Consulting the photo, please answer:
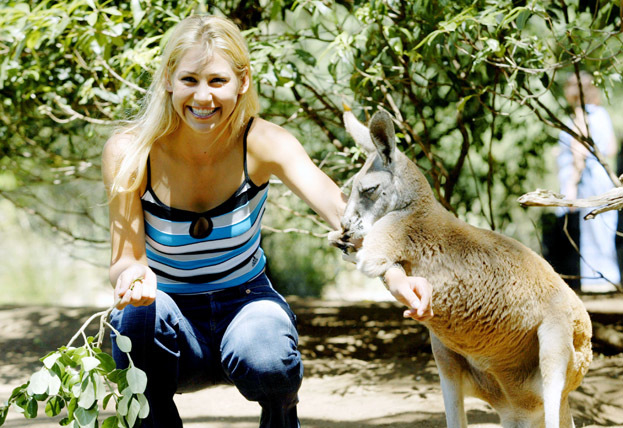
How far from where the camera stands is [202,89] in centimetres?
272

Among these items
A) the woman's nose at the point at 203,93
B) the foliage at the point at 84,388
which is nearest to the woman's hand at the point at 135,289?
the foliage at the point at 84,388

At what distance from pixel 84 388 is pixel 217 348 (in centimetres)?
66

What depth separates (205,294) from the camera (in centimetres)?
286

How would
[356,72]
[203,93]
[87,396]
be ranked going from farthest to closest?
[356,72]
[203,93]
[87,396]

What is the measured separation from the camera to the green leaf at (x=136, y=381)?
2.24 m

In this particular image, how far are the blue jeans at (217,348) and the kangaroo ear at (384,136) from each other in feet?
2.25

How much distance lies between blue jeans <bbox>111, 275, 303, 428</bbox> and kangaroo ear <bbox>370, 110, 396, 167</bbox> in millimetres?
687

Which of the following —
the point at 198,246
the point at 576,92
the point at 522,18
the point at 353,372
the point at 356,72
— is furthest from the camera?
the point at 576,92

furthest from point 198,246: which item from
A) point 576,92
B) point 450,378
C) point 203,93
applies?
point 576,92

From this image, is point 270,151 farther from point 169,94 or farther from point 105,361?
point 105,361

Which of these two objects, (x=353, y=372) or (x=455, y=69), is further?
(x=353, y=372)

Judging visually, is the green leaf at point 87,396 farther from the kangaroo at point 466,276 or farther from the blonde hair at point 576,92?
the blonde hair at point 576,92

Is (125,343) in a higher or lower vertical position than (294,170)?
lower

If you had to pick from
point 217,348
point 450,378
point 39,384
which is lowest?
point 450,378
